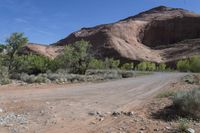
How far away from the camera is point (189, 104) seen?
1034cm

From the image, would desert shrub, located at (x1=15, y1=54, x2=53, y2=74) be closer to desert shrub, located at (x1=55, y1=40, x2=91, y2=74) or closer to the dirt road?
desert shrub, located at (x1=55, y1=40, x2=91, y2=74)

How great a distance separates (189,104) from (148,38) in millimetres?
133805

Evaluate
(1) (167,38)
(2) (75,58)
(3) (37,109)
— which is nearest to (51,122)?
(3) (37,109)

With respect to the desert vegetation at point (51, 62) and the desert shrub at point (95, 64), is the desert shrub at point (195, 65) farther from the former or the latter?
the desert vegetation at point (51, 62)

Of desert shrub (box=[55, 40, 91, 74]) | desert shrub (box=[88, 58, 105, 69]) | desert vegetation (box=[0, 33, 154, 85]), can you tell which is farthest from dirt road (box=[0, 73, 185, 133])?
desert shrub (box=[88, 58, 105, 69])

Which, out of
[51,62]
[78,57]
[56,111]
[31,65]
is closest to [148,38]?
[51,62]

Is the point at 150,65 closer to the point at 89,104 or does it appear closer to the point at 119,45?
the point at 119,45

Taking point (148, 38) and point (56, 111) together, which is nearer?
point (56, 111)

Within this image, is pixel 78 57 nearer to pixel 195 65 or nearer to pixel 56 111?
pixel 56 111

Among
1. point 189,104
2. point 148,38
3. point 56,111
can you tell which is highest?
point 148,38

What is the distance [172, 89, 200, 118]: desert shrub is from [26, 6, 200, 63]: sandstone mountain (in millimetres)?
96874

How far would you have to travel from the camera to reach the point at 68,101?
44.2 ft

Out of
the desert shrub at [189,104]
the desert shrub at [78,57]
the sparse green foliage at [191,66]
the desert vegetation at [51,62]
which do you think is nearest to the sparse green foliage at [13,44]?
the desert vegetation at [51,62]

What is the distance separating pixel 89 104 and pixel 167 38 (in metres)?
131
